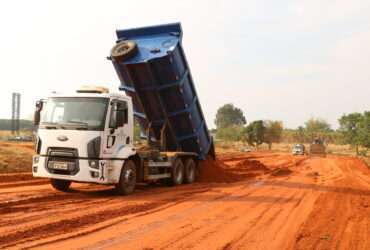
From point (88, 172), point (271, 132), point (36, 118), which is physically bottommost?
point (88, 172)

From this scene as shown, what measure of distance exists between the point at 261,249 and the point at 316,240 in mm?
1208

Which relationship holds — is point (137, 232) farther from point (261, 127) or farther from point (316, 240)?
point (261, 127)

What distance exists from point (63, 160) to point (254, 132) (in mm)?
58926

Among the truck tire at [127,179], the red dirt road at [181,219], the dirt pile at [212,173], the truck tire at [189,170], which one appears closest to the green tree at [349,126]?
the dirt pile at [212,173]

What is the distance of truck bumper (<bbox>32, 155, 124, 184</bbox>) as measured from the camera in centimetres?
1059

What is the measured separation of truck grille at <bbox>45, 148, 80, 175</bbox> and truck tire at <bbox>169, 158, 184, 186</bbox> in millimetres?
4379

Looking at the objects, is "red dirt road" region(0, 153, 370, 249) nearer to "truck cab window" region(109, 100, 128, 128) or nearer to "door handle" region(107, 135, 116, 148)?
"door handle" region(107, 135, 116, 148)

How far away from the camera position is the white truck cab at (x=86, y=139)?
10633 mm

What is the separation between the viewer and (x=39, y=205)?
902cm

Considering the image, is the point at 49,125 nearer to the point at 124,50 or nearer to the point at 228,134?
the point at 124,50

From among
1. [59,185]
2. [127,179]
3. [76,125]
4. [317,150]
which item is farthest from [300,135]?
[76,125]

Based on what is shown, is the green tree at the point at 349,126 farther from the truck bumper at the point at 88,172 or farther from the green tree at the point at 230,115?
the green tree at the point at 230,115

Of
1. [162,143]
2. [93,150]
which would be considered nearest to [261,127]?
[162,143]

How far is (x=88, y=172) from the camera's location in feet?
34.7
